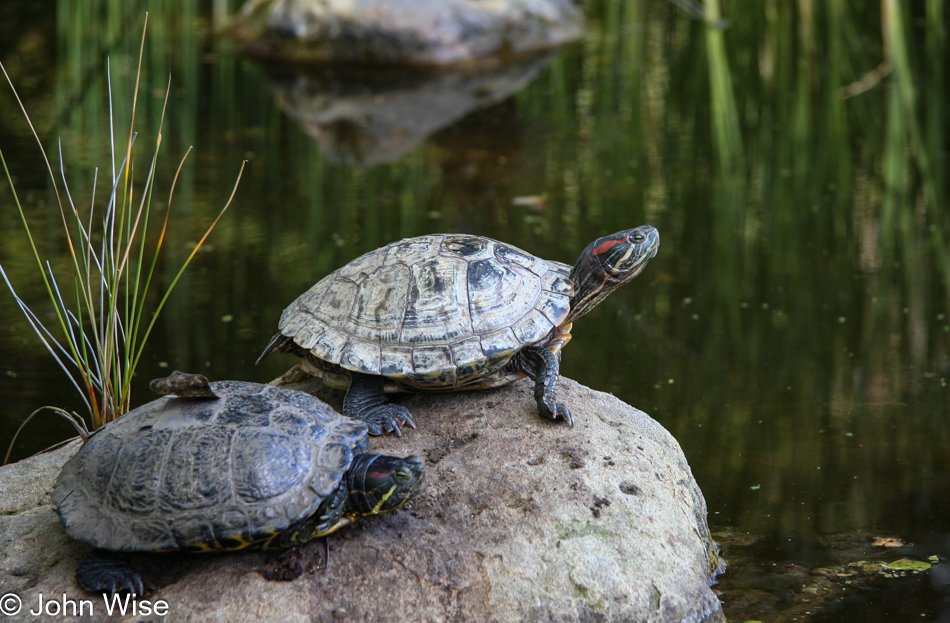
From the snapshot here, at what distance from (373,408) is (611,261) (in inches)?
42.0

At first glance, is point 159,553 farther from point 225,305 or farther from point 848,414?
point 848,414

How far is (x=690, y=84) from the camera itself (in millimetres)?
9289

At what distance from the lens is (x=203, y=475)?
8.64 ft

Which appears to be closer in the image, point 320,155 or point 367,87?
point 320,155

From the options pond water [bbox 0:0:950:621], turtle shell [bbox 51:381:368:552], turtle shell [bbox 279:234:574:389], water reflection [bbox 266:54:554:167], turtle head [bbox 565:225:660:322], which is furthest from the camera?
water reflection [bbox 266:54:554:167]

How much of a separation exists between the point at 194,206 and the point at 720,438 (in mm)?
4100

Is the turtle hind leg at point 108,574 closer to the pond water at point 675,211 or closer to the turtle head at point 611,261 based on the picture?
the pond water at point 675,211

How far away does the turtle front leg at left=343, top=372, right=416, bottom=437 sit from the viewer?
323 cm

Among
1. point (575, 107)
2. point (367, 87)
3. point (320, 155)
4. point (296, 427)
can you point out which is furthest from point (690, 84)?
point (296, 427)

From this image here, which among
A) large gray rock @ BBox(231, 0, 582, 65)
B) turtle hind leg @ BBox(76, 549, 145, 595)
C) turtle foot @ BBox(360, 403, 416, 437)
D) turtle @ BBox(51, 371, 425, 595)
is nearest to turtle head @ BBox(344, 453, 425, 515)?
turtle @ BBox(51, 371, 425, 595)

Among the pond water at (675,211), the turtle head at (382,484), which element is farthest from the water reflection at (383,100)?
the turtle head at (382,484)

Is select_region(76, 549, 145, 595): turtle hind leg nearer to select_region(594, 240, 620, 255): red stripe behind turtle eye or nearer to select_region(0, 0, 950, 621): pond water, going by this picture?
select_region(0, 0, 950, 621): pond water

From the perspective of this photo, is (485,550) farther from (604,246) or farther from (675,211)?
(675,211)

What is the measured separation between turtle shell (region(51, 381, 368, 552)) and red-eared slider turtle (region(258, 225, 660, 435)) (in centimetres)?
45
